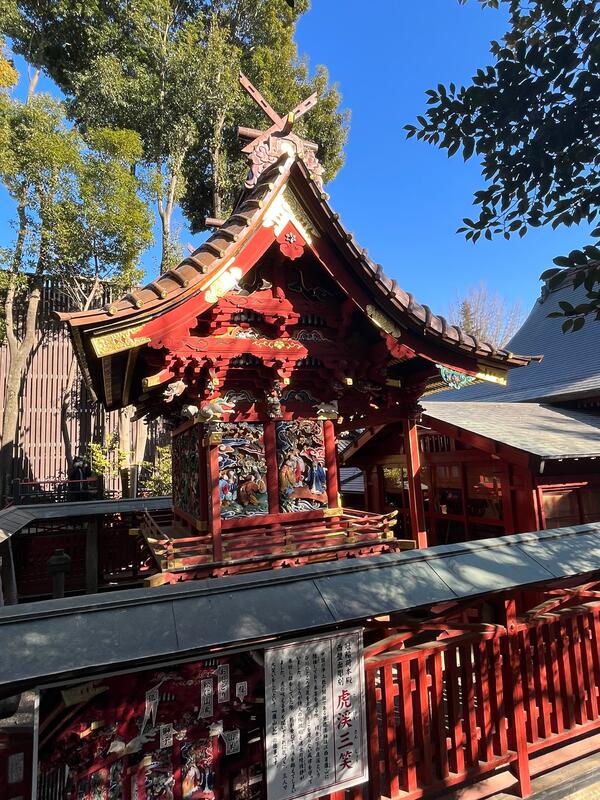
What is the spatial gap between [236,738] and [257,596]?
862 mm

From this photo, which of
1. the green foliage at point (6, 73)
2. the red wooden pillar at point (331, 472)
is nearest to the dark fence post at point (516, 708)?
the red wooden pillar at point (331, 472)

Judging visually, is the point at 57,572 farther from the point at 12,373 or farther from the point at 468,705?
the point at 12,373

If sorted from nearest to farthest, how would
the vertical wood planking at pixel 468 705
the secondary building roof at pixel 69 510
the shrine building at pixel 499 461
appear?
the vertical wood planking at pixel 468 705
the shrine building at pixel 499 461
the secondary building roof at pixel 69 510

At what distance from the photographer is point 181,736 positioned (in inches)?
92.9

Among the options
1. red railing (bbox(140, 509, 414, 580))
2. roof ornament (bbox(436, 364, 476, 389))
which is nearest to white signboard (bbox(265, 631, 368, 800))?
red railing (bbox(140, 509, 414, 580))

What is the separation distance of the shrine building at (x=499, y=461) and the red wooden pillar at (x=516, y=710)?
3.12 meters

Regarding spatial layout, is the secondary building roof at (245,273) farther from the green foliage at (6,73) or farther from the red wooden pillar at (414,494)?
the green foliage at (6,73)

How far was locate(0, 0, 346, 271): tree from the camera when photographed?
17.5m

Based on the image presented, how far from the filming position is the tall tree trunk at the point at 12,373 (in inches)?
650

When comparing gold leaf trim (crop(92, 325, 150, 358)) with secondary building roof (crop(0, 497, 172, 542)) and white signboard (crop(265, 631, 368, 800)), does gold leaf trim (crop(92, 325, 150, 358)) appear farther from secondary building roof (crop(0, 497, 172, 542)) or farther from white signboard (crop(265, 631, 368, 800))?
secondary building roof (crop(0, 497, 172, 542))

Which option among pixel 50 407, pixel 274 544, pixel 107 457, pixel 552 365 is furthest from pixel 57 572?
pixel 552 365

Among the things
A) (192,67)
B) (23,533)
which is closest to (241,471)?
(23,533)

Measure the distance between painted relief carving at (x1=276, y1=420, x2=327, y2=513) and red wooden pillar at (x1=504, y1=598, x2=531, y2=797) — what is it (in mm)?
2869

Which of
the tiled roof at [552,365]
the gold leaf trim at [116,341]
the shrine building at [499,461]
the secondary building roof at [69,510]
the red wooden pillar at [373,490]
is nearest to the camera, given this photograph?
the gold leaf trim at [116,341]
